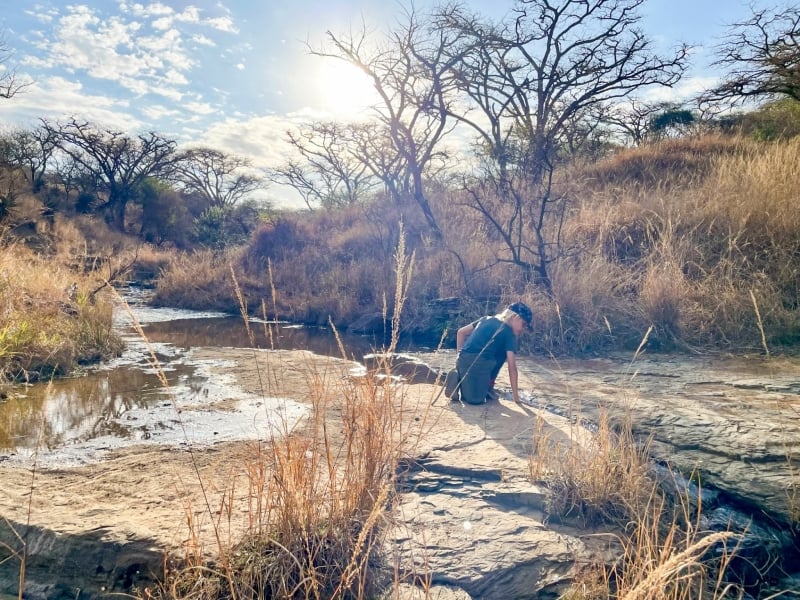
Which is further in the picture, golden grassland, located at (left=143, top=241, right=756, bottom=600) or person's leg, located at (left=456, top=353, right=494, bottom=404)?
person's leg, located at (left=456, top=353, right=494, bottom=404)

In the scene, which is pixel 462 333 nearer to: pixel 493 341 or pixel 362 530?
pixel 493 341

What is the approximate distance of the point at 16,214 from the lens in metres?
20.7

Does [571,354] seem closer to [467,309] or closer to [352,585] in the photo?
[467,309]

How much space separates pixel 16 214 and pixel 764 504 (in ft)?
82.4

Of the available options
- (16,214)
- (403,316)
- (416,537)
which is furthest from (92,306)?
(16,214)

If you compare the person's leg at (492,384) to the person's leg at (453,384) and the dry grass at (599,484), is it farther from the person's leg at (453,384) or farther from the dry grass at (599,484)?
the dry grass at (599,484)

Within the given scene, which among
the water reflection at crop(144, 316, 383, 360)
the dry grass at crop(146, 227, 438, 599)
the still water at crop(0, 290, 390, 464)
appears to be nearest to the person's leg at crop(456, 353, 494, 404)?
the still water at crop(0, 290, 390, 464)

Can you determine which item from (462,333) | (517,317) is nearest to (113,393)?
→ (462,333)

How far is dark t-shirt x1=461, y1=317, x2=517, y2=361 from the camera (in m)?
4.54

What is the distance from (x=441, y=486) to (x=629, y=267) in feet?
20.7

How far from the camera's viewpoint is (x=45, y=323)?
6.31 metres

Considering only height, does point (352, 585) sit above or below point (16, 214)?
below

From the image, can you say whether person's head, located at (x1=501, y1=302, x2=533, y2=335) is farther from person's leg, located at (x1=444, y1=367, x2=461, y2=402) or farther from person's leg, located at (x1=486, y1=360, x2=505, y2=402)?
person's leg, located at (x1=444, y1=367, x2=461, y2=402)

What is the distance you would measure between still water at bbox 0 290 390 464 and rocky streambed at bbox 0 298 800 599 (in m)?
0.03
